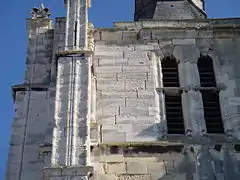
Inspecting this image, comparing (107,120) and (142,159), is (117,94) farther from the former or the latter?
(142,159)

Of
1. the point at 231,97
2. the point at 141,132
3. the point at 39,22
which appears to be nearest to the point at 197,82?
the point at 231,97

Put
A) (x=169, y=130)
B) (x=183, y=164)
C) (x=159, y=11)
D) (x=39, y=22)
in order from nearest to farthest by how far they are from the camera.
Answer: (x=183, y=164) → (x=169, y=130) → (x=39, y=22) → (x=159, y=11)

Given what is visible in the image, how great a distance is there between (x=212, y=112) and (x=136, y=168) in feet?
7.92

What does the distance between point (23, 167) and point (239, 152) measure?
3.98m

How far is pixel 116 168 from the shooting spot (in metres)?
14.1

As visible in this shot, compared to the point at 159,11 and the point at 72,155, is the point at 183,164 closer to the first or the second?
the point at 72,155

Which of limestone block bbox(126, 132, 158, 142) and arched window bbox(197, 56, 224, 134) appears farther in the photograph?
arched window bbox(197, 56, 224, 134)

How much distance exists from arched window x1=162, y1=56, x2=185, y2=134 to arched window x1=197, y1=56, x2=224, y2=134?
→ 0.51 metres

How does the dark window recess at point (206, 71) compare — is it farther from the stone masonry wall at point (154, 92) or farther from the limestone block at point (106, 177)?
the limestone block at point (106, 177)

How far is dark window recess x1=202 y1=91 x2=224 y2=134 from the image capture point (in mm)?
15344

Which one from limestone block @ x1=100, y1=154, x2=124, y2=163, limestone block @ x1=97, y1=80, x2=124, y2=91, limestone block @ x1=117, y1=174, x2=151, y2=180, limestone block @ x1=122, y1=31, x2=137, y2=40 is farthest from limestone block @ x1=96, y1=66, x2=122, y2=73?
limestone block @ x1=117, y1=174, x2=151, y2=180

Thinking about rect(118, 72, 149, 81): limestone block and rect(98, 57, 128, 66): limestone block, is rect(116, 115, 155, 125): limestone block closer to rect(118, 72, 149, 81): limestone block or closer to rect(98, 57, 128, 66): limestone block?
rect(118, 72, 149, 81): limestone block

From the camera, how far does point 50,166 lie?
13.0 m

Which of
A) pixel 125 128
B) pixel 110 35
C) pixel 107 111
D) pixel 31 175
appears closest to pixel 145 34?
pixel 110 35
